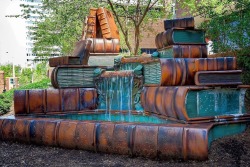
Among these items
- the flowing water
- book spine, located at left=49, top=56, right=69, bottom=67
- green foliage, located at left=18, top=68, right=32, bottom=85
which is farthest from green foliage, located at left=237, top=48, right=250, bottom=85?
green foliage, located at left=18, top=68, right=32, bottom=85

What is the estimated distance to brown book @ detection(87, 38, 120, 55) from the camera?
5.61 m

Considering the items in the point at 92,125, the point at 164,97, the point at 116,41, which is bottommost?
the point at 92,125

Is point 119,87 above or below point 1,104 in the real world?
above

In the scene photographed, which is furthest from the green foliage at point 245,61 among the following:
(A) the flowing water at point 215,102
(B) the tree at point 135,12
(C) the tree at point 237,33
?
(B) the tree at point 135,12

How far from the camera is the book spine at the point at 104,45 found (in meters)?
5.62

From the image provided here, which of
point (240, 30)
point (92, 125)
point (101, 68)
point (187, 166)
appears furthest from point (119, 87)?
point (240, 30)

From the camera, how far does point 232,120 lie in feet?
11.6

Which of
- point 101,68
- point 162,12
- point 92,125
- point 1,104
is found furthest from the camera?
point 162,12

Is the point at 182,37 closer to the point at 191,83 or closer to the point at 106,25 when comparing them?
the point at 191,83

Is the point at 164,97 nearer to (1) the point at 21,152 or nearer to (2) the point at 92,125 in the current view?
(2) the point at 92,125

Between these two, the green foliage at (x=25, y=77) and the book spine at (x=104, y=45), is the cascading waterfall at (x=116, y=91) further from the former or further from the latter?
the green foliage at (x=25, y=77)

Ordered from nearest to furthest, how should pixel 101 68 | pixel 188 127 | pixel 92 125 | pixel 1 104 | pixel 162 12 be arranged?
pixel 188 127, pixel 92 125, pixel 101 68, pixel 1 104, pixel 162 12

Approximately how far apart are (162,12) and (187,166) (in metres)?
13.9

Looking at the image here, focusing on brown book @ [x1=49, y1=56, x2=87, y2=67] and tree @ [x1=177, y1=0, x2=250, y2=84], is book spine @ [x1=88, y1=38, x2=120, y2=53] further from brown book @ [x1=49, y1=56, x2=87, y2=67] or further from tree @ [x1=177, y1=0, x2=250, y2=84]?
tree @ [x1=177, y1=0, x2=250, y2=84]
